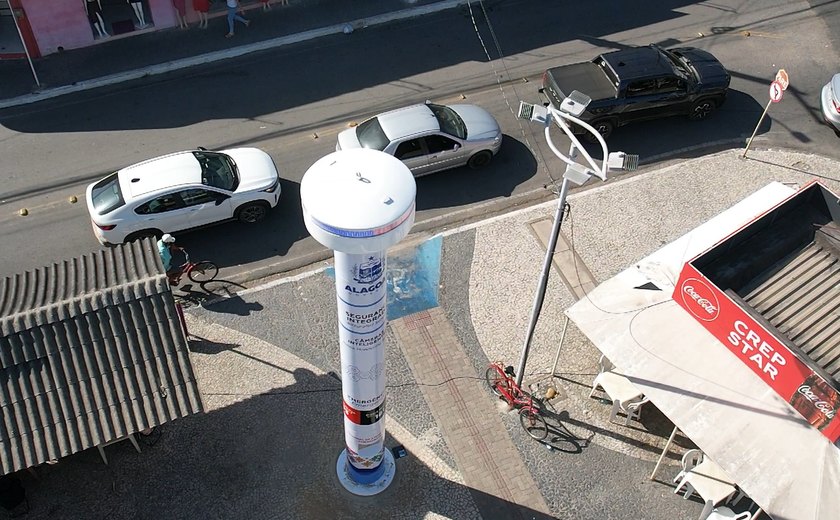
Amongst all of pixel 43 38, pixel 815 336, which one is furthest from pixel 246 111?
pixel 815 336

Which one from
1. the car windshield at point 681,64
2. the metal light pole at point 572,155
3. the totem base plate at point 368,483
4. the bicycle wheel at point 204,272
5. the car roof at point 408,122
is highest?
the metal light pole at point 572,155

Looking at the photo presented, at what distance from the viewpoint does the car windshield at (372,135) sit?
17344mm

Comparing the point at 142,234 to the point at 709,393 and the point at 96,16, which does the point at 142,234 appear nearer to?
the point at 96,16

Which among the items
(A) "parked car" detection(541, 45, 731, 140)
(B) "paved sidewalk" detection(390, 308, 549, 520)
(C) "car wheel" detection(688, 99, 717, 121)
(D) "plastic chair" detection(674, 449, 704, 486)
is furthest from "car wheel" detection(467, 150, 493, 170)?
(D) "plastic chair" detection(674, 449, 704, 486)

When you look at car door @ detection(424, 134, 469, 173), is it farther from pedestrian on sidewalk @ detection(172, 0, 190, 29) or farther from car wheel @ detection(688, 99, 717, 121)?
pedestrian on sidewalk @ detection(172, 0, 190, 29)

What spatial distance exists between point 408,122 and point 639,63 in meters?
6.12

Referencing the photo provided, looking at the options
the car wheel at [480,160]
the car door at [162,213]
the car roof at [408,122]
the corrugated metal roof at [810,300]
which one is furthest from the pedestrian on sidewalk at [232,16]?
the corrugated metal roof at [810,300]

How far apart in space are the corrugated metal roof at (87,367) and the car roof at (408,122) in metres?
7.16


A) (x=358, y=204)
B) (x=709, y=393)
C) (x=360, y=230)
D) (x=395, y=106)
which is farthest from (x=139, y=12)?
(x=709, y=393)

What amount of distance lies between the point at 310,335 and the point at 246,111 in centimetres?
760

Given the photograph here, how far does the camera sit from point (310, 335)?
15000 millimetres

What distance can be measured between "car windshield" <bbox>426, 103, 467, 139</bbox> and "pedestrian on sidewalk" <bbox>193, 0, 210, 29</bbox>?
27.5 feet

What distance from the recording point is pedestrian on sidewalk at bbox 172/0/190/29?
22344 mm

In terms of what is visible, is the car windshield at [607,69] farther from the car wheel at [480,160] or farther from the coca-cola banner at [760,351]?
the coca-cola banner at [760,351]
